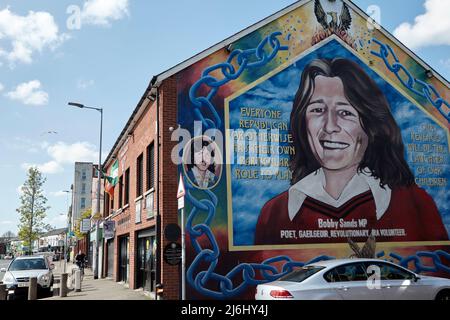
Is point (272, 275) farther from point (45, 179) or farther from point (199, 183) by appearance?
point (45, 179)

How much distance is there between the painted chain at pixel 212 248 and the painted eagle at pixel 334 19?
3596mm

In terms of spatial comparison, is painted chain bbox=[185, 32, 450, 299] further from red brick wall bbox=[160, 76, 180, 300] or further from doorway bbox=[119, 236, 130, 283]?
doorway bbox=[119, 236, 130, 283]

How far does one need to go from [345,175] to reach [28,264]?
14.2 metres

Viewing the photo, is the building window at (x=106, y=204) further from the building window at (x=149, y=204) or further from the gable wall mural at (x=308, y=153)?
the gable wall mural at (x=308, y=153)

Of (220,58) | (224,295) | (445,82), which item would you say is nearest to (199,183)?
(224,295)

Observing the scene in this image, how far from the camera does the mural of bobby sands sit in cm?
1428

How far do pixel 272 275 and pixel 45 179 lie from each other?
151 ft

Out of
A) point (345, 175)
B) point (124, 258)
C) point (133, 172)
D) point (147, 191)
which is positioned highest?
point (133, 172)

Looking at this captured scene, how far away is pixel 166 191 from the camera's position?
43.0 ft

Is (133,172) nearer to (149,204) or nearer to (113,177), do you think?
(149,204)

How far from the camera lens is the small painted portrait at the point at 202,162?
13367 mm

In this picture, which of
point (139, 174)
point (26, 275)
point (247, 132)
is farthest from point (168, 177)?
point (26, 275)

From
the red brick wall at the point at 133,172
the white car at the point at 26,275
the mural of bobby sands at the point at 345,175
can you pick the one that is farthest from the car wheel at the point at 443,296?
the white car at the point at 26,275

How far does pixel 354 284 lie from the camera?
9.14 m
